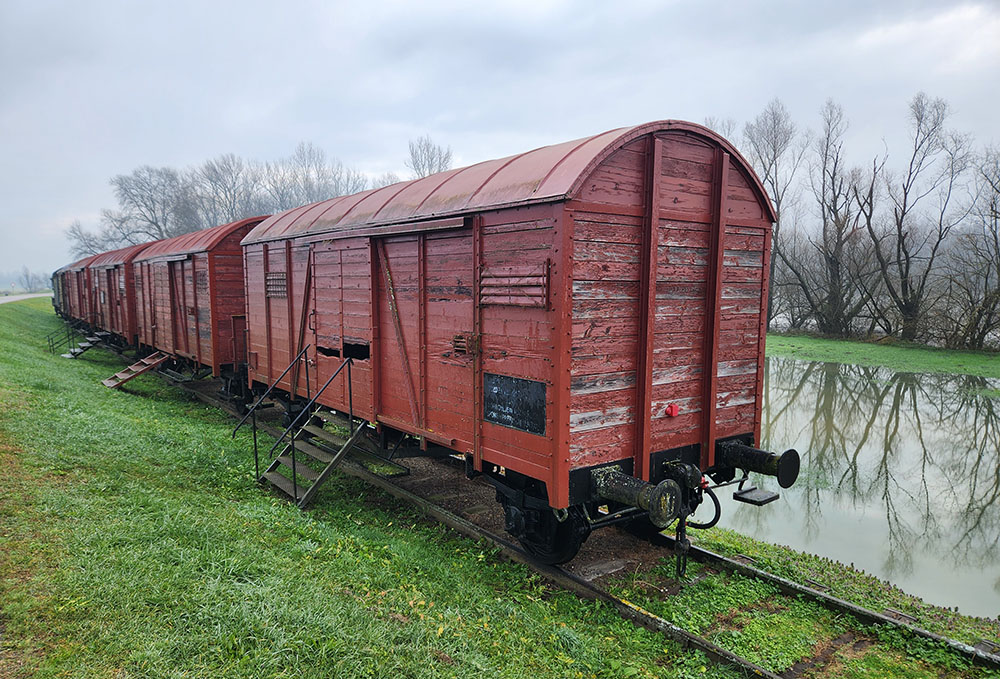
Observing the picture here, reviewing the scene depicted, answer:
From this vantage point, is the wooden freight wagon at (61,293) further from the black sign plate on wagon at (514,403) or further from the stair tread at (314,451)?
the black sign plate on wagon at (514,403)

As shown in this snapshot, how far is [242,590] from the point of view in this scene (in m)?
4.67

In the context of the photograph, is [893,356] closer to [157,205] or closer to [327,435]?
[327,435]

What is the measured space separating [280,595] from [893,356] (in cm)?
2814

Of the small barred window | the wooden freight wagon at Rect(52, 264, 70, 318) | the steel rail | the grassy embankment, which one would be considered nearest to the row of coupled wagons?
the steel rail

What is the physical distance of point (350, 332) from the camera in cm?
853

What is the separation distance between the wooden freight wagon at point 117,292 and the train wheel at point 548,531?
1809 cm

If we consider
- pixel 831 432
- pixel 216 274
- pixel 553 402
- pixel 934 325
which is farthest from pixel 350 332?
pixel 934 325

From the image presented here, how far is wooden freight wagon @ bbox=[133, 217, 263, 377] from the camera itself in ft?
42.2

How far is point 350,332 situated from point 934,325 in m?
29.4

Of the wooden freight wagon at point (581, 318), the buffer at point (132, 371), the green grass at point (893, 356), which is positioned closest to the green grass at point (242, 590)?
the wooden freight wagon at point (581, 318)

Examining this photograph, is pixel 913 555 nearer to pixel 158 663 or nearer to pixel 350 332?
pixel 350 332

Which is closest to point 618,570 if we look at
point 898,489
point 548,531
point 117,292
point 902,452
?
point 548,531

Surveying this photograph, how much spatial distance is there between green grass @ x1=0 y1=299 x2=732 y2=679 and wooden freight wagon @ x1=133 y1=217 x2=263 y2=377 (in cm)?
481

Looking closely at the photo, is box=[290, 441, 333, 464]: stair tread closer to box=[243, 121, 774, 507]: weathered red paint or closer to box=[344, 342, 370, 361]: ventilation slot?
box=[243, 121, 774, 507]: weathered red paint
